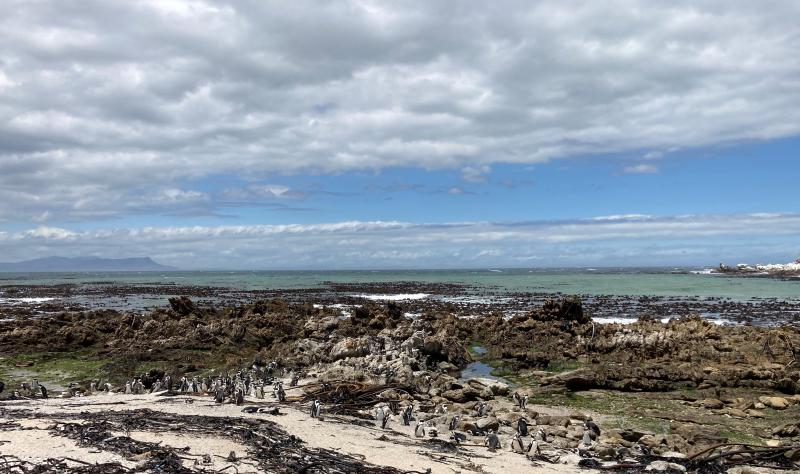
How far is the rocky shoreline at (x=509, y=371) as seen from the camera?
30.3ft

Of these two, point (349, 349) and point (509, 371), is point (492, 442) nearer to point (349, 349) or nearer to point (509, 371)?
point (509, 371)

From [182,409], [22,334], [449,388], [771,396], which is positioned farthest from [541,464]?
[22,334]

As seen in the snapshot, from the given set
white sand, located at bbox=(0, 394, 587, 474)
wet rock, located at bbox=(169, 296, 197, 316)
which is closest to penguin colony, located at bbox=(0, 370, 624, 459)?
white sand, located at bbox=(0, 394, 587, 474)

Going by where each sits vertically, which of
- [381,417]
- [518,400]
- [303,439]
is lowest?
[518,400]

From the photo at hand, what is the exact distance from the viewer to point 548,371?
53.1 ft

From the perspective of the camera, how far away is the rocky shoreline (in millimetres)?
9242

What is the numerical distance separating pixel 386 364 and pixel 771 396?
9.34 metres

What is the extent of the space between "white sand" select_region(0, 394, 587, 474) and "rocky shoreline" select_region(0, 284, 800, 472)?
15 centimetres

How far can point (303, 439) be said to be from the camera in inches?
336

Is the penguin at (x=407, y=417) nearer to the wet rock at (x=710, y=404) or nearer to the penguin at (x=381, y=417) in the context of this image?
the penguin at (x=381, y=417)

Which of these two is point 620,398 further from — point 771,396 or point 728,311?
point 728,311

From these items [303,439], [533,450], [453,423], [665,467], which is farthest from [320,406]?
[665,467]

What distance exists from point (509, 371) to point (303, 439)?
375 inches

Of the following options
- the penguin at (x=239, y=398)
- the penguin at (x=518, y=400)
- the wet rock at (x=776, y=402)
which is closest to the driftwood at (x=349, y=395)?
the penguin at (x=239, y=398)
